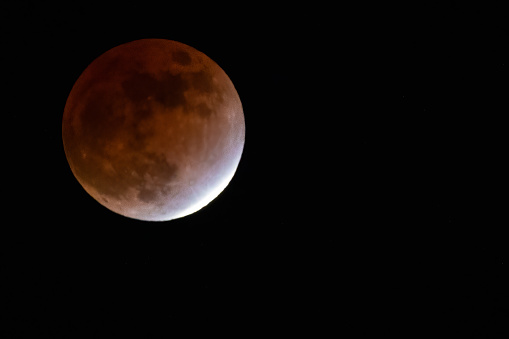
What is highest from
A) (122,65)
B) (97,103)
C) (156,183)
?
(122,65)

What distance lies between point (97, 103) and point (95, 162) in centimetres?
55

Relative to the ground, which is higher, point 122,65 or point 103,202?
point 122,65

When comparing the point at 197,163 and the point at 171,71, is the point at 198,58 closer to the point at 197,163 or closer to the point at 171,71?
the point at 171,71

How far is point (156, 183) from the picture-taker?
380 centimetres

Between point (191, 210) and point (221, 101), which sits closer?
point (221, 101)

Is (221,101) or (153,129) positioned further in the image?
(221,101)

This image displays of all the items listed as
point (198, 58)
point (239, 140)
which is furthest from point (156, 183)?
point (198, 58)

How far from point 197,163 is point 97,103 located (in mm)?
1053

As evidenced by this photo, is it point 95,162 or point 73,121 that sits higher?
point 73,121

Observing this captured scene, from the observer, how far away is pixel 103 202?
4.22 metres

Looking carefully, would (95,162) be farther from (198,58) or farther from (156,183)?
(198,58)

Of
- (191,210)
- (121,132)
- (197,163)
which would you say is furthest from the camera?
(191,210)

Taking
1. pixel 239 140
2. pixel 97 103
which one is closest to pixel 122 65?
pixel 97 103

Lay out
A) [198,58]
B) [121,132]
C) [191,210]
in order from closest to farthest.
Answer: [121,132], [198,58], [191,210]
